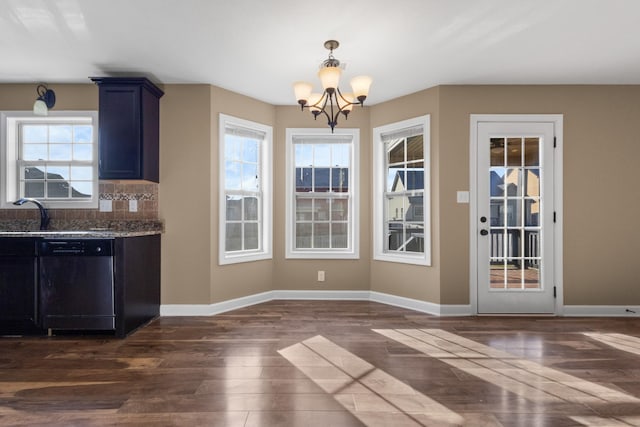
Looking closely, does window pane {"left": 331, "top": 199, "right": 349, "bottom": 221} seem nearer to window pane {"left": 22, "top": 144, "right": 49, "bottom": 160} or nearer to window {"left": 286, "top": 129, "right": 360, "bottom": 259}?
window {"left": 286, "top": 129, "right": 360, "bottom": 259}

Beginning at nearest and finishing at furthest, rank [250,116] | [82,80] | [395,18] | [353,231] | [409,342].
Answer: [395,18] → [409,342] → [82,80] → [250,116] → [353,231]

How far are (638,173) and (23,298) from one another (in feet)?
20.4

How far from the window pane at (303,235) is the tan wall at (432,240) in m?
0.81

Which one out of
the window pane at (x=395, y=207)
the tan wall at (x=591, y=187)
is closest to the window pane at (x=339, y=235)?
the window pane at (x=395, y=207)

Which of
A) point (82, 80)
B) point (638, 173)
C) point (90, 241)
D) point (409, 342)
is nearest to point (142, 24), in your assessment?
point (82, 80)

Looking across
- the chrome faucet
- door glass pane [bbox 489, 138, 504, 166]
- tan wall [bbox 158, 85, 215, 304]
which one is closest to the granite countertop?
the chrome faucet

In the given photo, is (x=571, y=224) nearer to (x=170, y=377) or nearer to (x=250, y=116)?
(x=250, y=116)

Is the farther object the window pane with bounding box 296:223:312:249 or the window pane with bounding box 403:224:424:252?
the window pane with bounding box 296:223:312:249

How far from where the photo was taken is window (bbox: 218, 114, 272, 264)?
3834mm

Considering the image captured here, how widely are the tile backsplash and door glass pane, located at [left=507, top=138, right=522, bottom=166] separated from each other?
12.6 ft

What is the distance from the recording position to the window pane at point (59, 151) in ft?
12.1

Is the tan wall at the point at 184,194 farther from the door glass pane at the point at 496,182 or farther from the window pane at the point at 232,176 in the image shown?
the door glass pane at the point at 496,182

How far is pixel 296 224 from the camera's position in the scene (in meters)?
4.36

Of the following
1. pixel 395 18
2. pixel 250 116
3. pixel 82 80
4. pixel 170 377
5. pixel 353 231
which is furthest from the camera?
pixel 353 231
